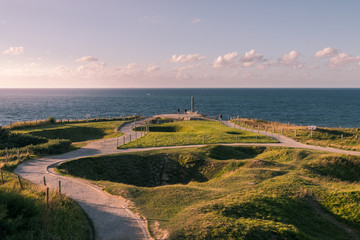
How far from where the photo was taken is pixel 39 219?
12.9 metres

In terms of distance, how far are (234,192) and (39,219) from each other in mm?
13948

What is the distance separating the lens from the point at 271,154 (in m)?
36.3

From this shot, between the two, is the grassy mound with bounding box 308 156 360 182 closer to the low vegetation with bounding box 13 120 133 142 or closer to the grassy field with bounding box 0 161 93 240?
the grassy field with bounding box 0 161 93 240

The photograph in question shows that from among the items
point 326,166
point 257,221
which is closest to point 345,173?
point 326,166

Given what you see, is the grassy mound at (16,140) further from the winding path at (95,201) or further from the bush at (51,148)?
the winding path at (95,201)

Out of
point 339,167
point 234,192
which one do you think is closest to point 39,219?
point 234,192

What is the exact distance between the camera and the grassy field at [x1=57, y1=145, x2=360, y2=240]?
564 inches

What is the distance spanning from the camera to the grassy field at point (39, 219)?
11.5 metres

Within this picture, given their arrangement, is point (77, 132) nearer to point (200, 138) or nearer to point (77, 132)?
point (77, 132)

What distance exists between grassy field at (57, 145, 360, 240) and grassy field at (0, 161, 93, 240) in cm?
414

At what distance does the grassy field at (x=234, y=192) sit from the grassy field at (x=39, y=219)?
13.6ft

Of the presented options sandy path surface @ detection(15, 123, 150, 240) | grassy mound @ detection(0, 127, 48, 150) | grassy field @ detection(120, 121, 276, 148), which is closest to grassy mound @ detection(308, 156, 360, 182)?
grassy field @ detection(120, 121, 276, 148)

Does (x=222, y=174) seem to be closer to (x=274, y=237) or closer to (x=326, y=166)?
(x=326, y=166)

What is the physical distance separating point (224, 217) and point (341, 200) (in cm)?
1135
